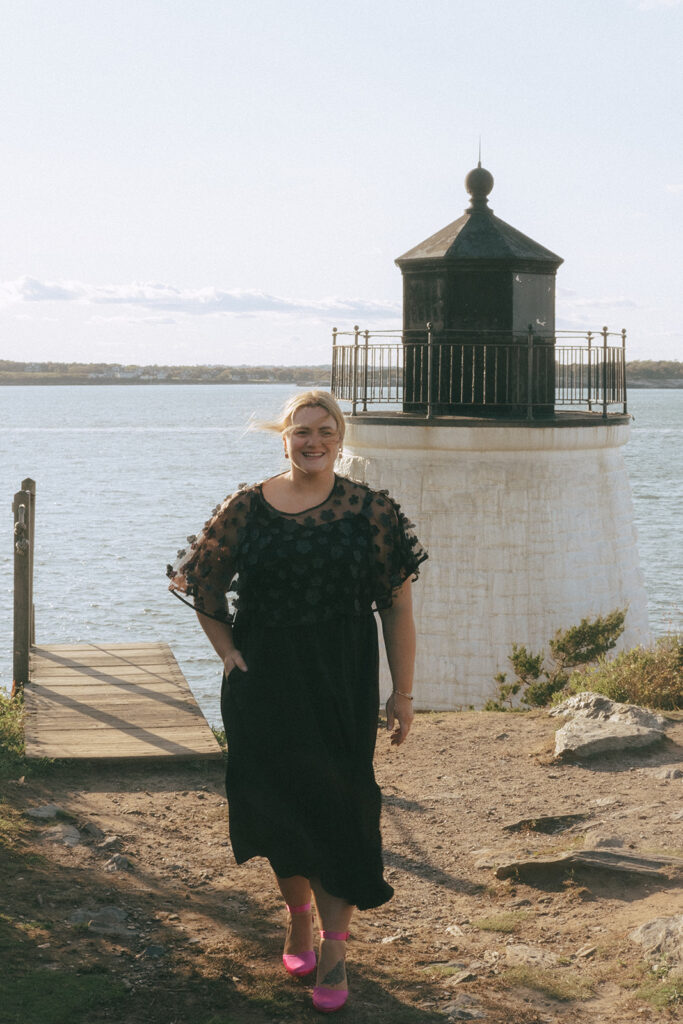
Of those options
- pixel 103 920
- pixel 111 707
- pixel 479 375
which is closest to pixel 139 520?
pixel 479 375

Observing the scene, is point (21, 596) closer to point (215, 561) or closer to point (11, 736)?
point (11, 736)

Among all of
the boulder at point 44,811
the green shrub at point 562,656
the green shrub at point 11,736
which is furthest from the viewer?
the green shrub at point 562,656

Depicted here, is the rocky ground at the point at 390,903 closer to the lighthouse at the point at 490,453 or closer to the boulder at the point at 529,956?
the boulder at the point at 529,956

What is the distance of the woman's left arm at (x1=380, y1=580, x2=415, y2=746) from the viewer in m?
4.42

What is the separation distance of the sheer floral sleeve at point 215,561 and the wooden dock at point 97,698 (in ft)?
10.7

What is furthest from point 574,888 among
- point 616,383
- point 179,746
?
point 616,383

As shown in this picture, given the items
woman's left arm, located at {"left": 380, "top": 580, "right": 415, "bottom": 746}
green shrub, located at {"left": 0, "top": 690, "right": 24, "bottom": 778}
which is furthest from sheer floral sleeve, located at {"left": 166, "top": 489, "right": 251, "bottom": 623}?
green shrub, located at {"left": 0, "top": 690, "right": 24, "bottom": 778}

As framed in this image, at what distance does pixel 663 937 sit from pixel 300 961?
138 cm

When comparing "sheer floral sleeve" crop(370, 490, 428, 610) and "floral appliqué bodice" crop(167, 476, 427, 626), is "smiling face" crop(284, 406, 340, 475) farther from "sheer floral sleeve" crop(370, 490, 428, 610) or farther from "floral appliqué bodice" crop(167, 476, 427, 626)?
"sheer floral sleeve" crop(370, 490, 428, 610)

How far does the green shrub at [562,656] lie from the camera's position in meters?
12.8

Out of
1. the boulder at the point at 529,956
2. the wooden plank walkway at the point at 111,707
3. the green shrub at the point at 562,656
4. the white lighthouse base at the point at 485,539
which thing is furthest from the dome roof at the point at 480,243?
the boulder at the point at 529,956

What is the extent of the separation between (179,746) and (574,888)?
10.0 feet

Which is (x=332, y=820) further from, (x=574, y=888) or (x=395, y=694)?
(x=574, y=888)

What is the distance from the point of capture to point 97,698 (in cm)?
897
